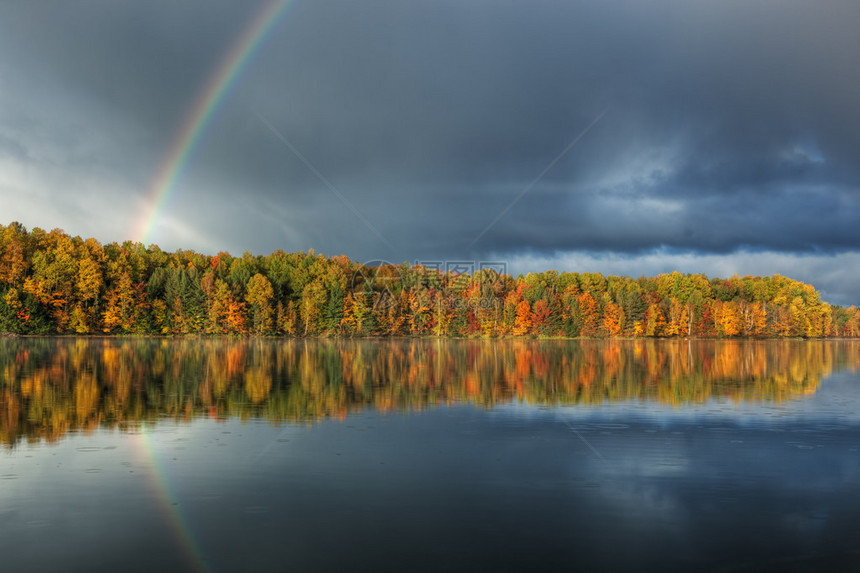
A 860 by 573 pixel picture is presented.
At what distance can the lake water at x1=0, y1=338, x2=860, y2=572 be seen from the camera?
1108 centimetres

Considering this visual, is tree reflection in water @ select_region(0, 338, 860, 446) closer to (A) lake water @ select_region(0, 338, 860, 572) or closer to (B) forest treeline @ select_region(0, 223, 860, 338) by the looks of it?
(A) lake water @ select_region(0, 338, 860, 572)

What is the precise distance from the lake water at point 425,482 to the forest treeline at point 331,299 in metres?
94.0

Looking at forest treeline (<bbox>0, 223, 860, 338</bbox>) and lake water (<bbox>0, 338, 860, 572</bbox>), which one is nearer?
lake water (<bbox>0, 338, 860, 572</bbox>)

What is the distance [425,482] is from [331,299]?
122 meters

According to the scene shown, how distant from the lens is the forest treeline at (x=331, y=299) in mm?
Result: 114375

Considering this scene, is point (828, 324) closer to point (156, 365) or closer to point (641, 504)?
point (156, 365)

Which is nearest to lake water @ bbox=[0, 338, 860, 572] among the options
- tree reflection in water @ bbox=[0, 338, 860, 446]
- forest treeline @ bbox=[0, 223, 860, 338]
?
tree reflection in water @ bbox=[0, 338, 860, 446]

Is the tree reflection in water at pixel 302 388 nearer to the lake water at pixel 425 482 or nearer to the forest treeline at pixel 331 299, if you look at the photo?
the lake water at pixel 425 482

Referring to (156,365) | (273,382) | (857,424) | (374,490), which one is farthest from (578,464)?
(156,365)

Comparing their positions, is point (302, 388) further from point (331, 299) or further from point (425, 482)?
point (331, 299)

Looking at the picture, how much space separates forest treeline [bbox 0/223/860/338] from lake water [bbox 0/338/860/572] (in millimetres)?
94018

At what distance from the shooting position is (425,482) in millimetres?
15664

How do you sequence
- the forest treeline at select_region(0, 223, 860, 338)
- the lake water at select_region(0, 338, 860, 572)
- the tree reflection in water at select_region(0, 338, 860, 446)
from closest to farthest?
the lake water at select_region(0, 338, 860, 572) < the tree reflection in water at select_region(0, 338, 860, 446) < the forest treeline at select_region(0, 223, 860, 338)

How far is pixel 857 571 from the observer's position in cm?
1045
